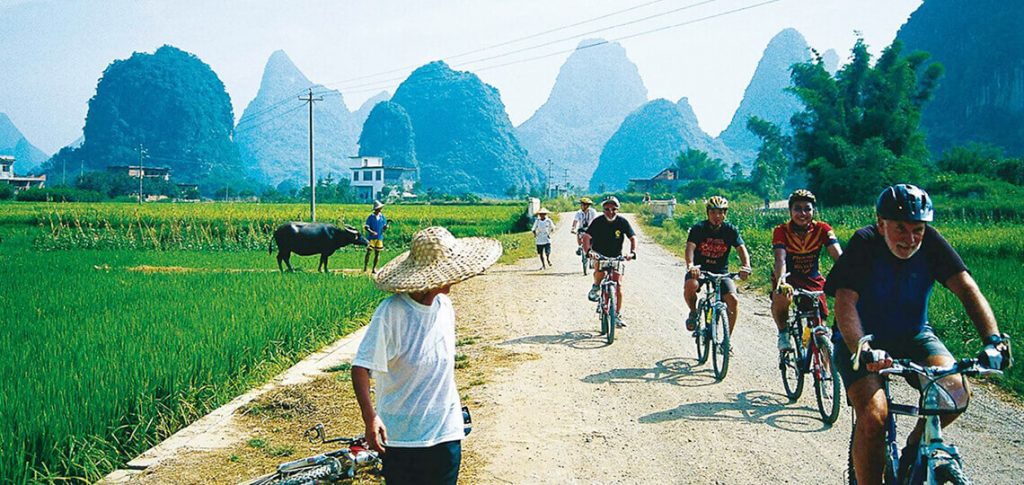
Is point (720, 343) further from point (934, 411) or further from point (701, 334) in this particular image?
point (934, 411)

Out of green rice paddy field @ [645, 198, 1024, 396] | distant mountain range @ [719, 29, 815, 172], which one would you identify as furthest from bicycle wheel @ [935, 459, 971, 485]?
distant mountain range @ [719, 29, 815, 172]

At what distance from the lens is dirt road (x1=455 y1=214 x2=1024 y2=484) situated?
453 centimetres

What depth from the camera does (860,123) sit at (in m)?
39.0

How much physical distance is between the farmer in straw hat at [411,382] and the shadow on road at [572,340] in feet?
17.7

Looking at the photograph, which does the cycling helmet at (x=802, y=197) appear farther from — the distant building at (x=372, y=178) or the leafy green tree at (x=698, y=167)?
the distant building at (x=372, y=178)

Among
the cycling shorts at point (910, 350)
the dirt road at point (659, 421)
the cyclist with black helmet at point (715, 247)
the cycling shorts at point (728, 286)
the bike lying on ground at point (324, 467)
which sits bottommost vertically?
the dirt road at point (659, 421)

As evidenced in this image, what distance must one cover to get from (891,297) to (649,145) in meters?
166

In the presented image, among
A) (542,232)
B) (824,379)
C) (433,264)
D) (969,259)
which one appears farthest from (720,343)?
(542,232)

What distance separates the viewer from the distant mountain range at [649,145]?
164 m

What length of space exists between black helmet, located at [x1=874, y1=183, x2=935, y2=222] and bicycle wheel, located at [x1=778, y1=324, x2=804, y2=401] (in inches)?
114

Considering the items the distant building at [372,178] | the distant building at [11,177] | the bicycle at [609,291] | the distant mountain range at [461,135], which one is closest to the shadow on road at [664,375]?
the bicycle at [609,291]

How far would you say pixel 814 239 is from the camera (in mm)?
5926

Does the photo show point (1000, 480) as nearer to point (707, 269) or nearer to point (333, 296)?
point (707, 269)

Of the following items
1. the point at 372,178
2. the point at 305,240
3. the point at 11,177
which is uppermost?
the point at 372,178
